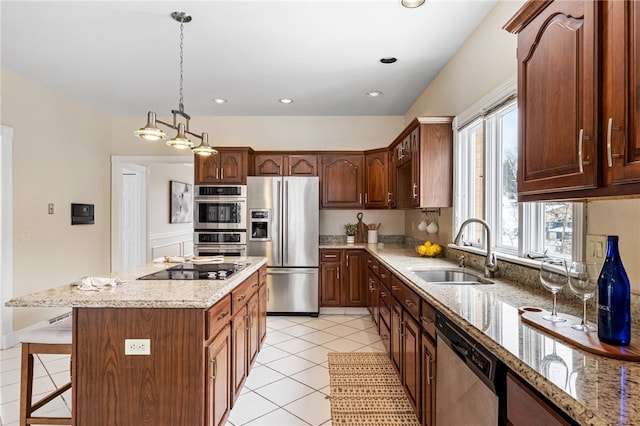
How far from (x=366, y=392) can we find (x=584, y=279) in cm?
188

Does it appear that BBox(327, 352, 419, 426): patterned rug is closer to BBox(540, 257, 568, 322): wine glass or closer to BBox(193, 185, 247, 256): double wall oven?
BBox(540, 257, 568, 322): wine glass

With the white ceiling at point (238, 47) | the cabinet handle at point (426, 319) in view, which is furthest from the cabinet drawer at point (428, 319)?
the white ceiling at point (238, 47)

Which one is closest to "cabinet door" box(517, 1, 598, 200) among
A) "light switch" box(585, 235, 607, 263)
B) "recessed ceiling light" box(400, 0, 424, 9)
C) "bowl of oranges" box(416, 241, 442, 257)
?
"light switch" box(585, 235, 607, 263)

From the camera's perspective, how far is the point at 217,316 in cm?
199

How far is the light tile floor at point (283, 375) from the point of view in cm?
238

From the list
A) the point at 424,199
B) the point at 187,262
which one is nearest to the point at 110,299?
the point at 187,262

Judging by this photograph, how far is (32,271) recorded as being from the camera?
3852mm

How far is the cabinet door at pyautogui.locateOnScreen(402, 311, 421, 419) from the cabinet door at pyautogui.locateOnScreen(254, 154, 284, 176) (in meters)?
2.98

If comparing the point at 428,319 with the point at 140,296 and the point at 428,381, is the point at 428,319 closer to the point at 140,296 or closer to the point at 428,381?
the point at 428,381

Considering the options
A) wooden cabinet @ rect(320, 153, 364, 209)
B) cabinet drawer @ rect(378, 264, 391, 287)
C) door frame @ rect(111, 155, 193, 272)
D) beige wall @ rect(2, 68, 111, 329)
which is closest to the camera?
cabinet drawer @ rect(378, 264, 391, 287)

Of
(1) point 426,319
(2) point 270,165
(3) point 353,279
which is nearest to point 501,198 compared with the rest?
(1) point 426,319

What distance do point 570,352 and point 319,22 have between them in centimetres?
256

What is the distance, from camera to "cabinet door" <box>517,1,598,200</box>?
1163 mm

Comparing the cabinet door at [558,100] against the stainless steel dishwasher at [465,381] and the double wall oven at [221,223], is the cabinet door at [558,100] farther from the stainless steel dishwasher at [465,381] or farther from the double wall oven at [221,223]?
the double wall oven at [221,223]
